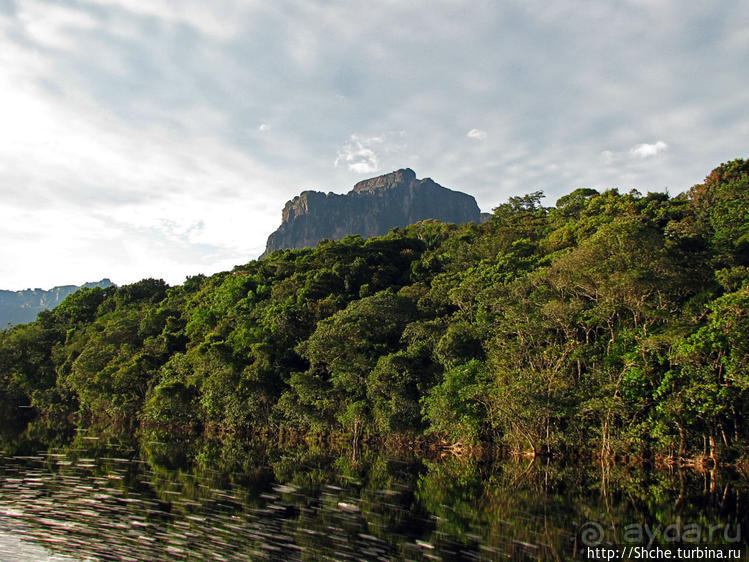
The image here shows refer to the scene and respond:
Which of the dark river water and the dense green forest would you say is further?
the dense green forest

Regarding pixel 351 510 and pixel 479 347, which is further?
pixel 479 347

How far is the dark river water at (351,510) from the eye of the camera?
10.4 m

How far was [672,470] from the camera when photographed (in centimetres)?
2373

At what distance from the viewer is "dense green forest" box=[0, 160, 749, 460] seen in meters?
23.3

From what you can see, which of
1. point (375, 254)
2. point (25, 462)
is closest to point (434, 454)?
point (25, 462)

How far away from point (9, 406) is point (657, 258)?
72.9 metres

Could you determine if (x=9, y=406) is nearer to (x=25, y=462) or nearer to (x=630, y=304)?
(x=25, y=462)

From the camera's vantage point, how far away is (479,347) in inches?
1267

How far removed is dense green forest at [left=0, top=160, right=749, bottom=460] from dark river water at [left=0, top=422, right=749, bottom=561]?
3.45 m

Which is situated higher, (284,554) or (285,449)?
(284,554)

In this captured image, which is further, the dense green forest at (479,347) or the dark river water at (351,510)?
the dense green forest at (479,347)

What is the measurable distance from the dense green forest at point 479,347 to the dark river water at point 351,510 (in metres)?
3.45

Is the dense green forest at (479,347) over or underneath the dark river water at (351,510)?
over

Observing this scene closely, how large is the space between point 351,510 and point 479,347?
19.5 metres
